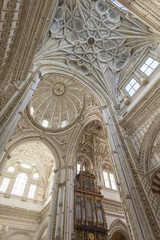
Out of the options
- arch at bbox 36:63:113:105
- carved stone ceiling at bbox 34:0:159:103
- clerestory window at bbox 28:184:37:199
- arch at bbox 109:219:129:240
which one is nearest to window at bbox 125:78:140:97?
carved stone ceiling at bbox 34:0:159:103

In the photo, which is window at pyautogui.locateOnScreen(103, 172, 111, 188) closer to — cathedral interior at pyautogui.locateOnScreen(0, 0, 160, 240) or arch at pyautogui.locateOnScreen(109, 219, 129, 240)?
cathedral interior at pyautogui.locateOnScreen(0, 0, 160, 240)

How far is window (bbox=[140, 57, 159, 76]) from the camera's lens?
11.6m

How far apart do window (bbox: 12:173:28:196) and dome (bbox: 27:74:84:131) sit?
27.2 feet

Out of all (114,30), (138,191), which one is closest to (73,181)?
(138,191)

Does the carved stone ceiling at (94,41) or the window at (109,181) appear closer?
the carved stone ceiling at (94,41)

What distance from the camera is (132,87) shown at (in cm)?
1323

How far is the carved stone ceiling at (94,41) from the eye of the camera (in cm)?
1458

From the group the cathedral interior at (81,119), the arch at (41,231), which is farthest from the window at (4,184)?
the arch at (41,231)

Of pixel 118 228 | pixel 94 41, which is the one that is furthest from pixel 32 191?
pixel 94 41

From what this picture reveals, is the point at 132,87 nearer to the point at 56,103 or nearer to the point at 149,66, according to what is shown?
the point at 149,66

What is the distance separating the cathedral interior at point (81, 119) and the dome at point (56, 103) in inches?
5.6

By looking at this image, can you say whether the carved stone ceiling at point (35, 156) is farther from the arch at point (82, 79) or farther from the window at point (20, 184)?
the arch at point (82, 79)

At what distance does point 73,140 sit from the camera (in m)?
17.7

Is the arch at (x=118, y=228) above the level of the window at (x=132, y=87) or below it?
below
